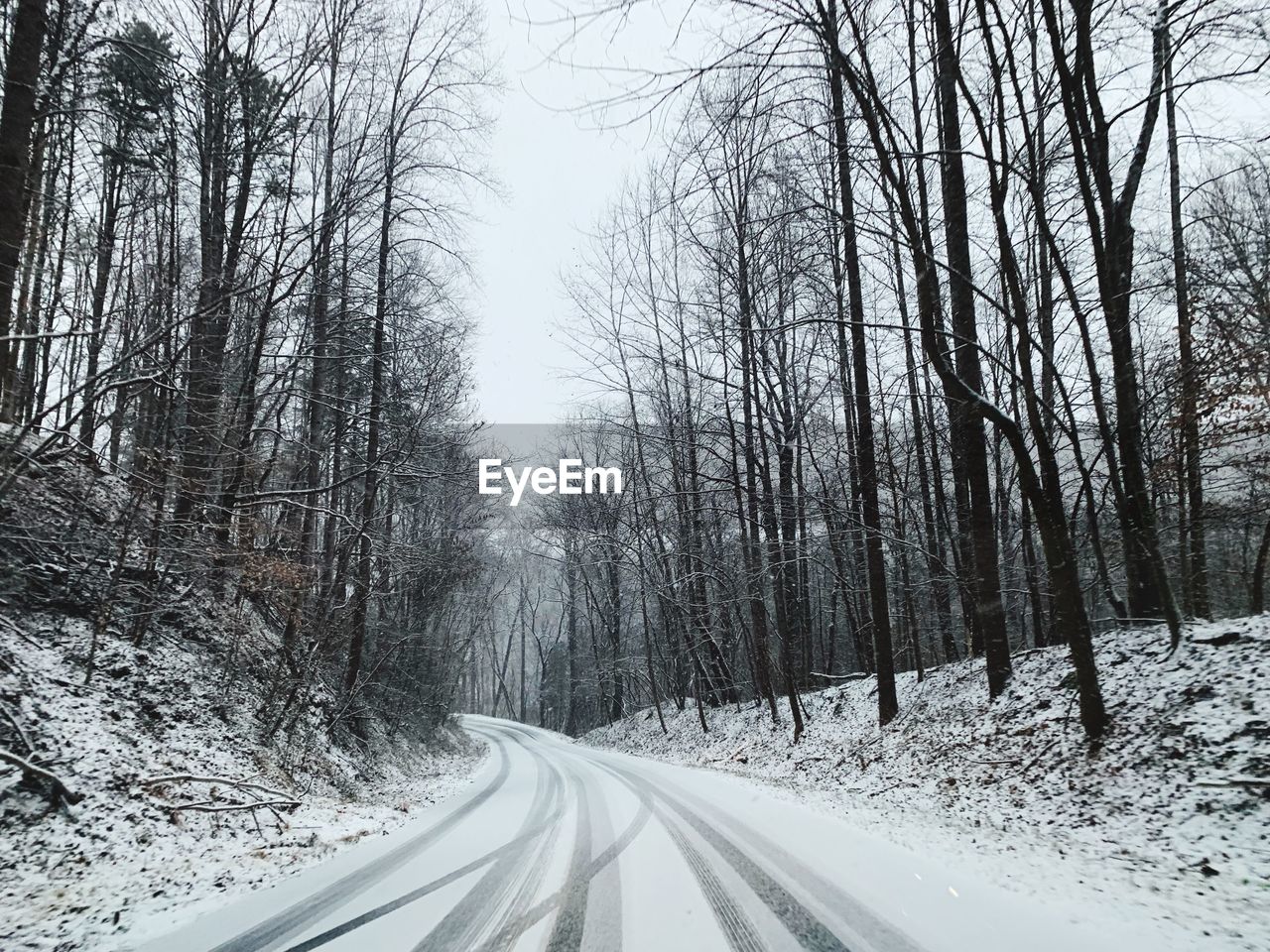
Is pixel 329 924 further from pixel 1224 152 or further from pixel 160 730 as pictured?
pixel 1224 152

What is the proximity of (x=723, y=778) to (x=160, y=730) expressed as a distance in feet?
26.6

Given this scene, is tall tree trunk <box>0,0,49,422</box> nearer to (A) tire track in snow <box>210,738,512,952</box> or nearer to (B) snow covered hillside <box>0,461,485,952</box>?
(B) snow covered hillside <box>0,461,485,952</box>

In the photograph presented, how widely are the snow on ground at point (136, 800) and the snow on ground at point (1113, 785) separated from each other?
5.17 meters

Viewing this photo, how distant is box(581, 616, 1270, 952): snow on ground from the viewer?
358 centimetres

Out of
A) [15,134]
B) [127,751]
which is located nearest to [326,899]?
[127,751]

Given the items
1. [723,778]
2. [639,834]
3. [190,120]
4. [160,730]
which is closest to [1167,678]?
[639,834]

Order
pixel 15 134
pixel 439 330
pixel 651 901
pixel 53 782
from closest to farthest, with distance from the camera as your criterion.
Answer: pixel 651 901, pixel 53 782, pixel 15 134, pixel 439 330

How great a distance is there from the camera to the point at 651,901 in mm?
3326

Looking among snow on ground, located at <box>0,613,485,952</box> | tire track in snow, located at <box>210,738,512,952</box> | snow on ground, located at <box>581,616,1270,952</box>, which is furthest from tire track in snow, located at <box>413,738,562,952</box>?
snow on ground, located at <box>581,616,1270,952</box>

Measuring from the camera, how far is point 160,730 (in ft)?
20.6

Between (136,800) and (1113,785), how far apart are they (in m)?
8.00

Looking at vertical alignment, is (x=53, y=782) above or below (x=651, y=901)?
above

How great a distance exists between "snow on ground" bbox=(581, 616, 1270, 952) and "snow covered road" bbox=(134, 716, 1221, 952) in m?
0.58

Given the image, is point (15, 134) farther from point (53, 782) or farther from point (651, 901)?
point (651, 901)
